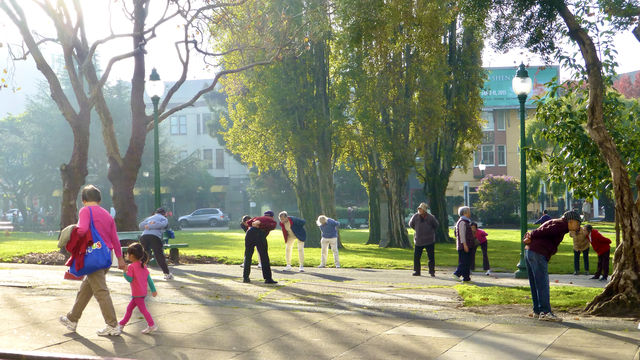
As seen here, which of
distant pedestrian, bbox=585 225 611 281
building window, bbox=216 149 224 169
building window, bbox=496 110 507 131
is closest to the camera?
distant pedestrian, bbox=585 225 611 281

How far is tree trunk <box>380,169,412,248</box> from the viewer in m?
31.5

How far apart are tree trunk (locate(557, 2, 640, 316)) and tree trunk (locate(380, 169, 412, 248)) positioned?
20.1m

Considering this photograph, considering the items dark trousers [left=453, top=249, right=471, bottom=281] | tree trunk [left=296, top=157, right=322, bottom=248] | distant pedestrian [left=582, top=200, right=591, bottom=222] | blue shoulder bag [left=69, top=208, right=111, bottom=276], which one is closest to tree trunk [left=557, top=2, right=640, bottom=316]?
dark trousers [left=453, top=249, right=471, bottom=281]

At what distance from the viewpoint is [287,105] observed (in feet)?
98.0

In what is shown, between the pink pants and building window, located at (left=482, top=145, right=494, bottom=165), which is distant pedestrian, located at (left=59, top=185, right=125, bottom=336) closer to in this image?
the pink pants

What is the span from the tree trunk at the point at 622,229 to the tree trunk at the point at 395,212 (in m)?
20.1

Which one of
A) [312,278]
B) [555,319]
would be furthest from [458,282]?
[555,319]

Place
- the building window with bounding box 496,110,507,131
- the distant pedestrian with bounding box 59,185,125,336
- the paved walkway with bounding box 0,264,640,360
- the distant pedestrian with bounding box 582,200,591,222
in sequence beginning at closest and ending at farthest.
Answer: the paved walkway with bounding box 0,264,640,360
the distant pedestrian with bounding box 59,185,125,336
the distant pedestrian with bounding box 582,200,591,222
the building window with bounding box 496,110,507,131

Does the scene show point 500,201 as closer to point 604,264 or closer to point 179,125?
point 604,264

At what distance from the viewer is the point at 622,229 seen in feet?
35.0

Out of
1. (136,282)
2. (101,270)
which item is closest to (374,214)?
(136,282)

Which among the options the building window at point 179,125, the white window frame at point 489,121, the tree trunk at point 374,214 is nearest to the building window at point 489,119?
the white window frame at point 489,121

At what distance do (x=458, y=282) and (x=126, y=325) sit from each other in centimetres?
825

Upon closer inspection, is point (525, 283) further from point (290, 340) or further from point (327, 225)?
point (290, 340)
